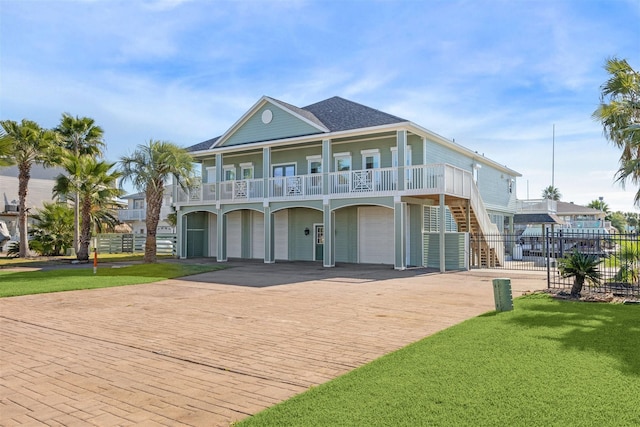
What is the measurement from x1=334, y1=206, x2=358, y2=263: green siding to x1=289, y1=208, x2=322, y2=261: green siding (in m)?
1.40

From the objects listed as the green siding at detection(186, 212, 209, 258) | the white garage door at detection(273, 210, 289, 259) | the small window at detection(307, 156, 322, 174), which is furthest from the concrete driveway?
the green siding at detection(186, 212, 209, 258)

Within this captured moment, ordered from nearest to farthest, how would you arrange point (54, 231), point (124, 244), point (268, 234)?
point (268, 234) < point (54, 231) < point (124, 244)

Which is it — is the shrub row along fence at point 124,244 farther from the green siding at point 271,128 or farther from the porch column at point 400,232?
the porch column at point 400,232

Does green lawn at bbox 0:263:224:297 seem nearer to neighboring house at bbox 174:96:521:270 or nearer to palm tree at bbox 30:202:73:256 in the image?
neighboring house at bbox 174:96:521:270

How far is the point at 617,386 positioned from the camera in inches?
180

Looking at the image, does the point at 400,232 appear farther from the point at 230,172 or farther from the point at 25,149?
the point at 25,149

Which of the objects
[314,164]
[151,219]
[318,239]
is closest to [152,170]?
[151,219]

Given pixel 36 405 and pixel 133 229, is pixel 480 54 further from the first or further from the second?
pixel 133 229

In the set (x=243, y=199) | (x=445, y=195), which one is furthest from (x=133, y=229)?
(x=445, y=195)

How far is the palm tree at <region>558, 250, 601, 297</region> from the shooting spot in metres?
11.1

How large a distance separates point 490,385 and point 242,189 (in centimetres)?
2123

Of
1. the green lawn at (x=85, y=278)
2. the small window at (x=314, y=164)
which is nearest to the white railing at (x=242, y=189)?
the small window at (x=314, y=164)

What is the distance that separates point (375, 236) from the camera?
2312 centimetres

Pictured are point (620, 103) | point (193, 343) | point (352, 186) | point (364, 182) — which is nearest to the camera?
point (193, 343)
